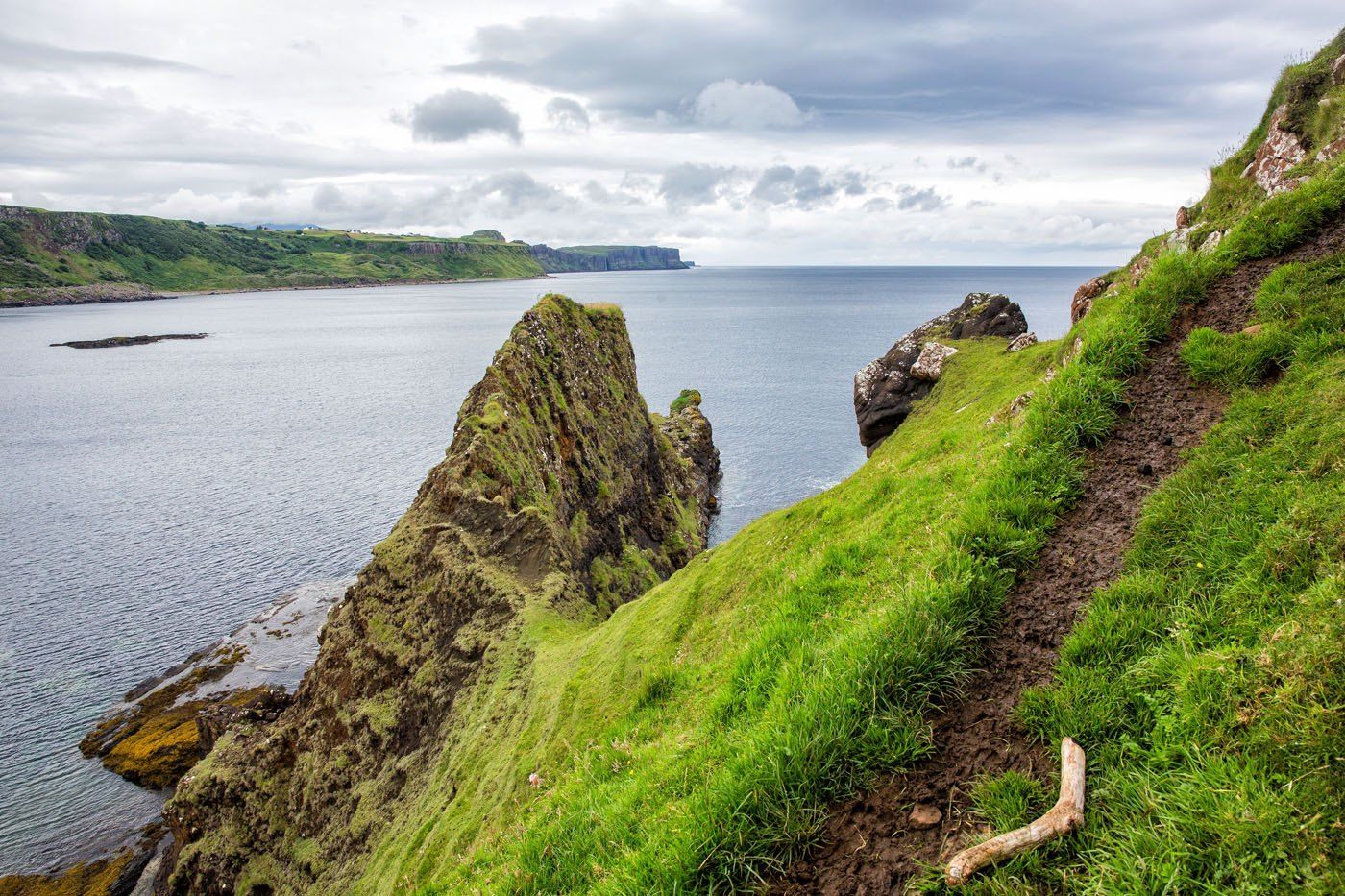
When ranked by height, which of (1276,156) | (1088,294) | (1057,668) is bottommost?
(1057,668)

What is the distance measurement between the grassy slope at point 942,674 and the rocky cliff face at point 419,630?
14.4 m

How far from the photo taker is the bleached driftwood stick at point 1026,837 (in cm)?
572

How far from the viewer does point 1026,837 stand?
5.74 m

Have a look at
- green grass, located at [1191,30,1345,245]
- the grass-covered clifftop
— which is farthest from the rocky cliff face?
green grass, located at [1191,30,1345,245]

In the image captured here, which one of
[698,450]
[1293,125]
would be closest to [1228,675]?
[1293,125]

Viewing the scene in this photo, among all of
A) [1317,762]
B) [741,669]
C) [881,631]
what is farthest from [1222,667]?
[741,669]

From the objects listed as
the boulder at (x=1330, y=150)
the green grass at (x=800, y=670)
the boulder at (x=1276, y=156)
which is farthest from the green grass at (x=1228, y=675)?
the boulder at (x=1276, y=156)

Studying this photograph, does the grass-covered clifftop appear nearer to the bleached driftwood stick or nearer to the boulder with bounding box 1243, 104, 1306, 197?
the bleached driftwood stick

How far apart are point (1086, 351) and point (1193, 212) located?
2168cm

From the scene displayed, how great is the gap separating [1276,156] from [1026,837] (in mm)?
29593

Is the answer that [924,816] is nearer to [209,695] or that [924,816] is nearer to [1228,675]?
[1228,675]

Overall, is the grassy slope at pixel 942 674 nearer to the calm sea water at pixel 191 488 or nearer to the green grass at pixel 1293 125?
the green grass at pixel 1293 125

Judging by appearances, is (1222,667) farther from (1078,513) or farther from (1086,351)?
(1086,351)

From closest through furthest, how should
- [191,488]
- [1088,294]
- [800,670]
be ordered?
[800,670] → [1088,294] → [191,488]
